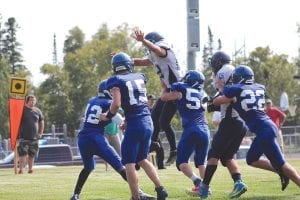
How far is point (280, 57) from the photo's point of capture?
2960 inches

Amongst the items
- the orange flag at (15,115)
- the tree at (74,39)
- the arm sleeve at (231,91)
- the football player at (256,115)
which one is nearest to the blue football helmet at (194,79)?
the football player at (256,115)

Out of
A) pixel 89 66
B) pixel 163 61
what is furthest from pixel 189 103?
pixel 89 66

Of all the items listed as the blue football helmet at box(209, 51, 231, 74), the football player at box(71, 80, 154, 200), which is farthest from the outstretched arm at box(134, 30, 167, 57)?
the football player at box(71, 80, 154, 200)

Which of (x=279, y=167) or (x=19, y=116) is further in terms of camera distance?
(x=19, y=116)

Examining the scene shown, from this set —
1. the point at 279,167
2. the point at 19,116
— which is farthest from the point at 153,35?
the point at 19,116

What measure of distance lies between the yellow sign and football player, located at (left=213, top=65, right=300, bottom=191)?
11.0m

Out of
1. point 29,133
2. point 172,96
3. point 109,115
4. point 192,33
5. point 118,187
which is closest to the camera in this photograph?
point 109,115

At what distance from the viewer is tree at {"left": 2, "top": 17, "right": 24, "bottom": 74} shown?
8762 cm

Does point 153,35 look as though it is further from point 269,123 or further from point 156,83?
point 156,83

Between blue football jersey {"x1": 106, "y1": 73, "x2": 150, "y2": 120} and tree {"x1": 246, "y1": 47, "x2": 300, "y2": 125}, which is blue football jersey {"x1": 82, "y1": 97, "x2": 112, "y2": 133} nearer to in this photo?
blue football jersey {"x1": 106, "y1": 73, "x2": 150, "y2": 120}

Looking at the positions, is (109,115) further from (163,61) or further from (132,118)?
(163,61)

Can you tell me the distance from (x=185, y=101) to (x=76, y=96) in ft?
182

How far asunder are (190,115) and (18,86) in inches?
410

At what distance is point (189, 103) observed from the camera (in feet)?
39.9
